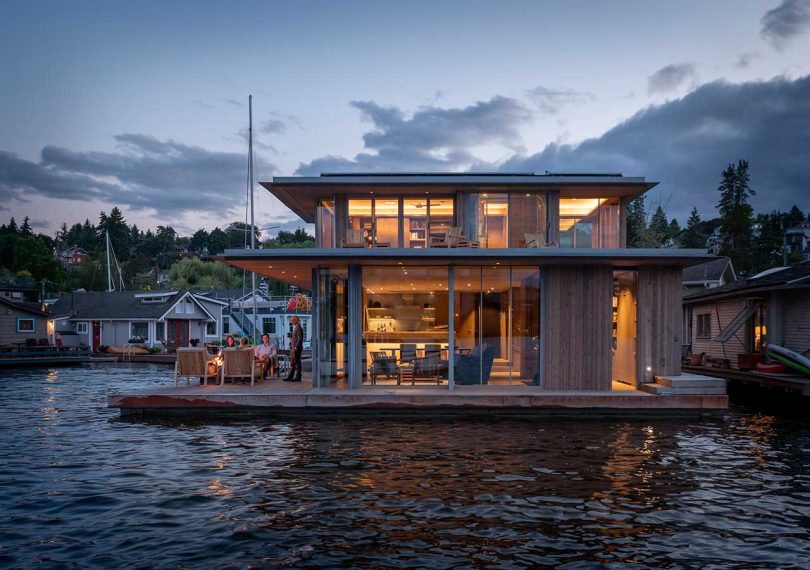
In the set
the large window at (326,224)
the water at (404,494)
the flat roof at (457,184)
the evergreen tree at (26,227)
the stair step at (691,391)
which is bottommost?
the water at (404,494)

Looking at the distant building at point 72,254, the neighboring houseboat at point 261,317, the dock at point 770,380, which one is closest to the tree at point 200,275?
the neighboring houseboat at point 261,317

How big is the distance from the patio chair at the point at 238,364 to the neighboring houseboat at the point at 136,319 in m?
34.5

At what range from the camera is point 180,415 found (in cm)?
1441

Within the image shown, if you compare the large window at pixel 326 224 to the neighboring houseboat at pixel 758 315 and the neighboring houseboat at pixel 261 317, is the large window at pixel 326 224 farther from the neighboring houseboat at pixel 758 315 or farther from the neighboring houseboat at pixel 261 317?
the neighboring houseboat at pixel 261 317

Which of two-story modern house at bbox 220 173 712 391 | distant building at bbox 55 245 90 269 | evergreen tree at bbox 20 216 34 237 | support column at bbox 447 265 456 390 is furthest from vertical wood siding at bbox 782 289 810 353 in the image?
distant building at bbox 55 245 90 269

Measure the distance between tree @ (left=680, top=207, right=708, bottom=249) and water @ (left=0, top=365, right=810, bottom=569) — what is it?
67.1 meters

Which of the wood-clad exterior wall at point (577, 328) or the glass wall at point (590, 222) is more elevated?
the glass wall at point (590, 222)

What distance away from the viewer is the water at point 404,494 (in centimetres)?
625

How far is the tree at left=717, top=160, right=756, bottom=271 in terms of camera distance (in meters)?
66.9

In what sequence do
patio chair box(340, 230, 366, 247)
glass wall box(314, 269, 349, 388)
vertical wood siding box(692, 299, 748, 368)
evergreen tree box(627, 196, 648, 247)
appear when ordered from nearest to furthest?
glass wall box(314, 269, 349, 388) < patio chair box(340, 230, 366, 247) < vertical wood siding box(692, 299, 748, 368) < evergreen tree box(627, 196, 648, 247)

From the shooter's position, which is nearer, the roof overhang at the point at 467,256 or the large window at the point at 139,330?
the roof overhang at the point at 467,256

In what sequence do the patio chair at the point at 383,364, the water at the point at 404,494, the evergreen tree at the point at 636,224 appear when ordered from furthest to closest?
the evergreen tree at the point at 636,224 < the patio chair at the point at 383,364 < the water at the point at 404,494

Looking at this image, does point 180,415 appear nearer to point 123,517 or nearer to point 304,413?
point 304,413

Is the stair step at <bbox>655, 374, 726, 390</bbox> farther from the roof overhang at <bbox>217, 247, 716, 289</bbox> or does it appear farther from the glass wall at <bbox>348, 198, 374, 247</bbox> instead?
the glass wall at <bbox>348, 198, 374, 247</bbox>
